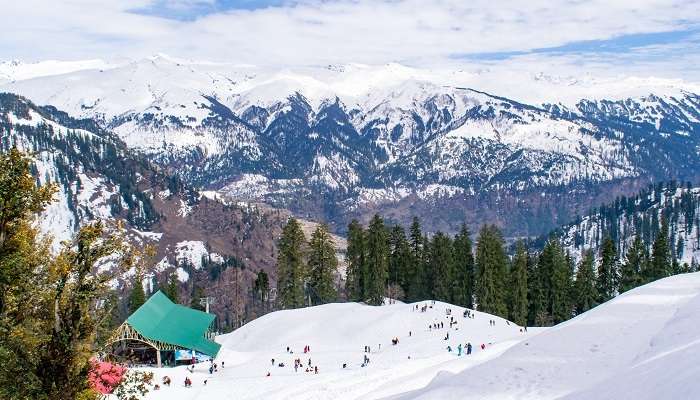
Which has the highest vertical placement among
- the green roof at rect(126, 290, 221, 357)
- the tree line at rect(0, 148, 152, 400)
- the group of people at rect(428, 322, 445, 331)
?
the tree line at rect(0, 148, 152, 400)

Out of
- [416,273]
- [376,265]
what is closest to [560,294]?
[416,273]

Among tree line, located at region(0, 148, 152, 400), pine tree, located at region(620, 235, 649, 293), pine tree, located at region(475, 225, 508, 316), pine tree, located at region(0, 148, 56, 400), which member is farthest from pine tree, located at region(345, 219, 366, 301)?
pine tree, located at region(0, 148, 56, 400)

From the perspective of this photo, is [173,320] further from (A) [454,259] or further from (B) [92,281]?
(B) [92,281]

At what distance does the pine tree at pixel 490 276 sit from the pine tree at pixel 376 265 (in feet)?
47.0

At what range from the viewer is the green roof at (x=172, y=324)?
75938 millimetres

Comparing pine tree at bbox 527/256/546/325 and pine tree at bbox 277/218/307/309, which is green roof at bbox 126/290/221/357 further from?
pine tree at bbox 527/256/546/325

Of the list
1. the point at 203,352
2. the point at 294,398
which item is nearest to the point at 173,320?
the point at 203,352

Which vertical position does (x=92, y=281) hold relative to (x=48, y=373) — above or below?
above

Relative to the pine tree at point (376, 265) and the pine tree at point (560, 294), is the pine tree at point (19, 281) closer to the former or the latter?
the pine tree at point (376, 265)

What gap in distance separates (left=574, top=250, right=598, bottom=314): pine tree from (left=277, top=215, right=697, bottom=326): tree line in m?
0.06

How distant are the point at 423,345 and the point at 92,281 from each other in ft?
185

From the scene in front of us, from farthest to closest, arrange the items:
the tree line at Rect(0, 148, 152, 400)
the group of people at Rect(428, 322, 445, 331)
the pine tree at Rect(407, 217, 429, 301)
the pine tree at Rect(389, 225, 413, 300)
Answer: the pine tree at Rect(389, 225, 413, 300), the pine tree at Rect(407, 217, 429, 301), the group of people at Rect(428, 322, 445, 331), the tree line at Rect(0, 148, 152, 400)

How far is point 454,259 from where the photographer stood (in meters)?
105

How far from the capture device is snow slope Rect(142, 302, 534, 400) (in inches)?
2020
